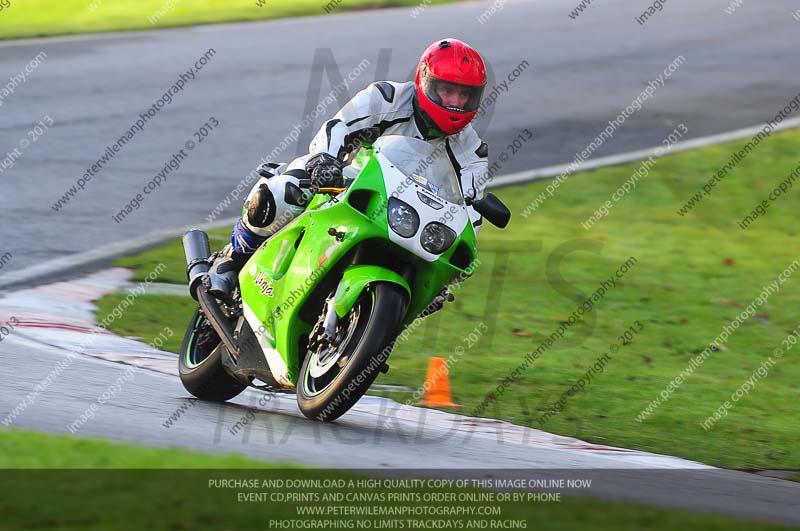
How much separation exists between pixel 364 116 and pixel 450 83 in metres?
0.52

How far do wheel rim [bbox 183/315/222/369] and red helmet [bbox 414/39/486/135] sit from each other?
200 cm

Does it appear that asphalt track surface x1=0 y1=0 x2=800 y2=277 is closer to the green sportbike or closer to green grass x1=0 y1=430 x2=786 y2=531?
the green sportbike

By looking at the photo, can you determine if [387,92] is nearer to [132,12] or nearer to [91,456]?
[91,456]

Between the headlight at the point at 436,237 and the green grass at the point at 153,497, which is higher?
the green grass at the point at 153,497

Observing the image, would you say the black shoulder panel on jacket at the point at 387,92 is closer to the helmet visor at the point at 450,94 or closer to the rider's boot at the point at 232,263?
the helmet visor at the point at 450,94

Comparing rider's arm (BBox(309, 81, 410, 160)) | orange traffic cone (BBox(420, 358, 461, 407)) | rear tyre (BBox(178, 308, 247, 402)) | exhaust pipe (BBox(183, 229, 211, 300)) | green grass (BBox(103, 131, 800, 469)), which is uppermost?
rider's arm (BBox(309, 81, 410, 160))

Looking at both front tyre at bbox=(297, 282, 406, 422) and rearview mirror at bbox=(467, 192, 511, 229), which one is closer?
front tyre at bbox=(297, 282, 406, 422)

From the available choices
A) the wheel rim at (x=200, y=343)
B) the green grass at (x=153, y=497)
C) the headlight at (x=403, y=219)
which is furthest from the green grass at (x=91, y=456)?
the wheel rim at (x=200, y=343)

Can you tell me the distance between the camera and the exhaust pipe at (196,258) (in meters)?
8.19

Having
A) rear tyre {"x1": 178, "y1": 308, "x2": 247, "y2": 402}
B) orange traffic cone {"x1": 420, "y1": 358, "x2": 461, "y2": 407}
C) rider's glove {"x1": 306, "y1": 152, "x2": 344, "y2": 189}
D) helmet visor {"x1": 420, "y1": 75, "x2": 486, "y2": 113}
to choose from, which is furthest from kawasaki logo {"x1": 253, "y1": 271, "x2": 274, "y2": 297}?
orange traffic cone {"x1": 420, "y1": 358, "x2": 461, "y2": 407}

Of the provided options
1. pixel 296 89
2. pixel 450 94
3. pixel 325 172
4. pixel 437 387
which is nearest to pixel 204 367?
pixel 437 387

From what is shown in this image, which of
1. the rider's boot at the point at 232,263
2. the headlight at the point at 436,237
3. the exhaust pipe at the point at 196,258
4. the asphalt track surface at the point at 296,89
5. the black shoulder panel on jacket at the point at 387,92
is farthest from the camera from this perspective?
the asphalt track surface at the point at 296,89

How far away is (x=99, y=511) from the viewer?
4570mm

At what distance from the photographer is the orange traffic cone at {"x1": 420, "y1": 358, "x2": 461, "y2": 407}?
8758mm
